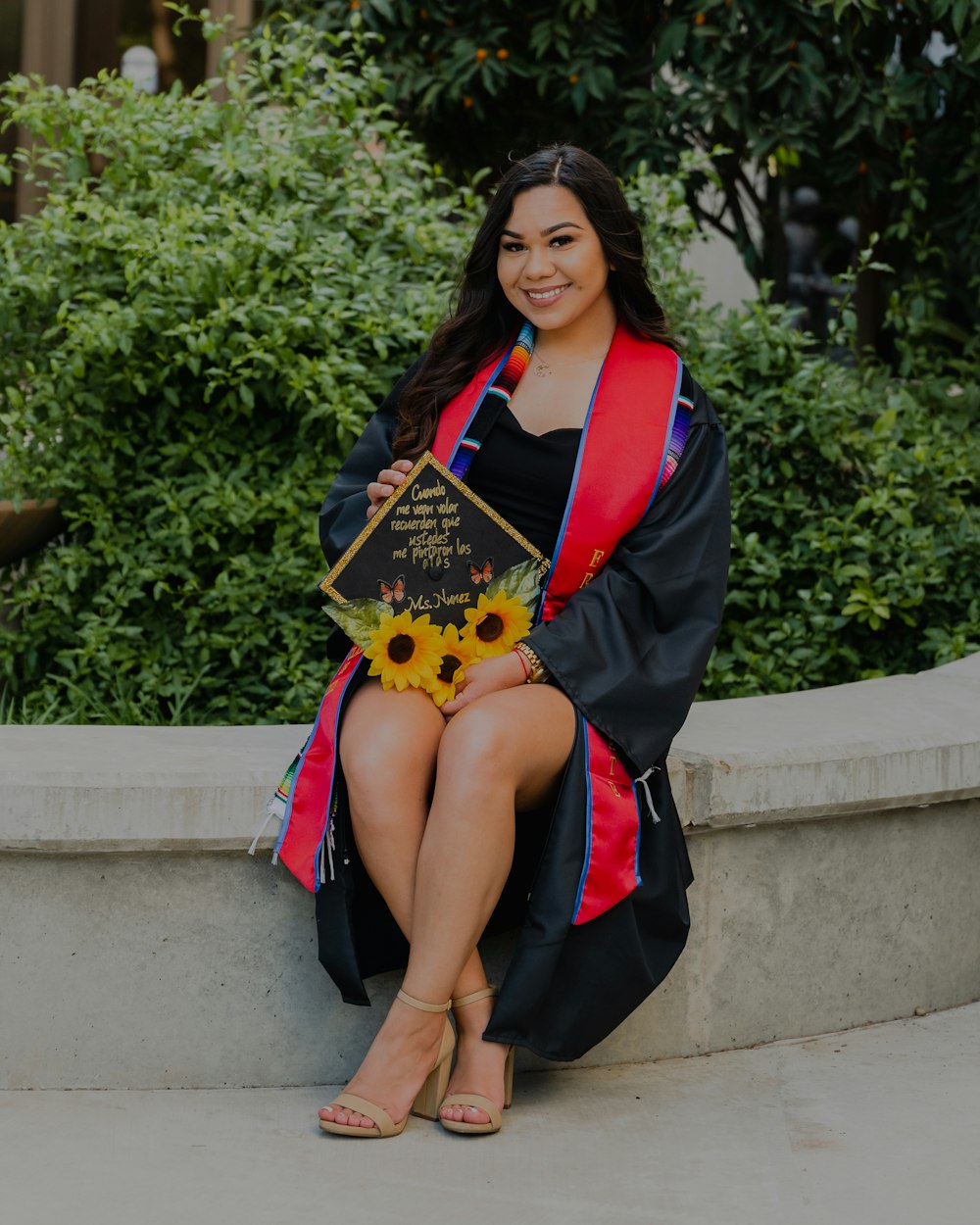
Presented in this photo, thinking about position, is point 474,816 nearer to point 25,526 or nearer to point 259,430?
point 259,430

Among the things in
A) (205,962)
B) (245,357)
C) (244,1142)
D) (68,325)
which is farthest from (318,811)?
(68,325)

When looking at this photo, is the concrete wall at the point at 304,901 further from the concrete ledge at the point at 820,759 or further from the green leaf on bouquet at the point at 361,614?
the green leaf on bouquet at the point at 361,614

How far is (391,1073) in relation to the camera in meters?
2.83

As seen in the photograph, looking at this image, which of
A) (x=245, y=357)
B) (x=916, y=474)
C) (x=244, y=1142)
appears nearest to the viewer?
(x=244, y=1142)

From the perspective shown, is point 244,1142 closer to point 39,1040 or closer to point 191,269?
point 39,1040

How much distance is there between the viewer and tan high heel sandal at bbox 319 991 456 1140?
280 cm

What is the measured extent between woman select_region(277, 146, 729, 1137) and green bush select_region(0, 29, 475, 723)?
1.02 metres

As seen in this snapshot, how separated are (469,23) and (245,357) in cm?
201

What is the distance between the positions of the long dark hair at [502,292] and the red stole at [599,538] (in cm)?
4

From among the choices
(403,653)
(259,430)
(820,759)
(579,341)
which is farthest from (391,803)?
(259,430)

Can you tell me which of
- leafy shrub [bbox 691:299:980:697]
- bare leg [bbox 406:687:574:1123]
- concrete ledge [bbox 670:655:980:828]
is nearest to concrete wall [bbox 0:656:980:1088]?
concrete ledge [bbox 670:655:980:828]

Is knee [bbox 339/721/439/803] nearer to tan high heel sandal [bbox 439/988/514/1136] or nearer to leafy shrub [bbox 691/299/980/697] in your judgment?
tan high heel sandal [bbox 439/988/514/1136]

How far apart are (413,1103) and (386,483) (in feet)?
3.66

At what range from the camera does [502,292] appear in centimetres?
332
